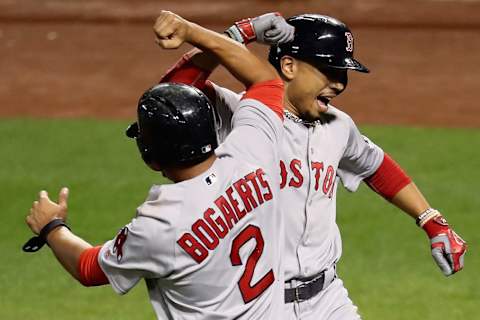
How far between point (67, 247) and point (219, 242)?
625 mm

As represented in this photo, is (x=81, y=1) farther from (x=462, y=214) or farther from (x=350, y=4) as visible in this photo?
(x=462, y=214)

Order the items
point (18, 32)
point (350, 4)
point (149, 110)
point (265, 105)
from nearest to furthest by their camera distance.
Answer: point (149, 110) → point (265, 105) → point (18, 32) → point (350, 4)

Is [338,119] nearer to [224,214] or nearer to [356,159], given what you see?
[356,159]

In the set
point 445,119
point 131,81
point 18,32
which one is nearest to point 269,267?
point 445,119

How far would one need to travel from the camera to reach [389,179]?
5656mm

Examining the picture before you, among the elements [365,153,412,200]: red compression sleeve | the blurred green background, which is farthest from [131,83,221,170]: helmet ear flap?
the blurred green background

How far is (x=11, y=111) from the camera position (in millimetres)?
13148

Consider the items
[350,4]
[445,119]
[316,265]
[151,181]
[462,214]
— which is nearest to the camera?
[316,265]

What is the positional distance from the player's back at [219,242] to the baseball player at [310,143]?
0.91 metres

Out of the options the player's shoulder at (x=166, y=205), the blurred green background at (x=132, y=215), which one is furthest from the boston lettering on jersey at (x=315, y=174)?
the blurred green background at (x=132, y=215)

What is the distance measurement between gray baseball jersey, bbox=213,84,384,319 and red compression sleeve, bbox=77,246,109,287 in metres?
1.14

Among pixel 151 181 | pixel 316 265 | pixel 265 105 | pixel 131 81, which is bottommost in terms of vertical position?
pixel 131 81

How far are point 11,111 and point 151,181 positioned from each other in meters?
3.49

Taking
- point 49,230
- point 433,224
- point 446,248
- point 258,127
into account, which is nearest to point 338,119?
point 433,224
